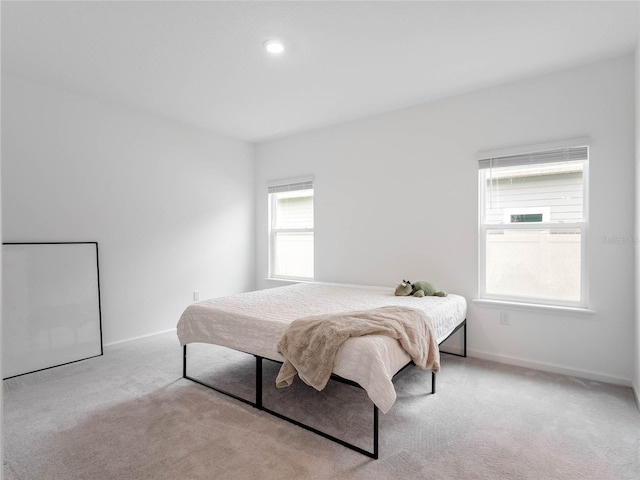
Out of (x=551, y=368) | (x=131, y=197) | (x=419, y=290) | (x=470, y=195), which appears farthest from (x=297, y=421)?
(x=131, y=197)

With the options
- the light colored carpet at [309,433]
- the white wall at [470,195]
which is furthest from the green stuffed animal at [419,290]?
the light colored carpet at [309,433]

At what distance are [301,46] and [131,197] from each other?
8.26ft

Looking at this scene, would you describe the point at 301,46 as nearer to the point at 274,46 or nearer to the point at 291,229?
the point at 274,46

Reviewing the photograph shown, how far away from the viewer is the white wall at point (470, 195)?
297 centimetres

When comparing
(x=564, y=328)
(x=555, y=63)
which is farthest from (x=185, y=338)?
(x=555, y=63)

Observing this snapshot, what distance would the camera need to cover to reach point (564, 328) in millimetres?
3160

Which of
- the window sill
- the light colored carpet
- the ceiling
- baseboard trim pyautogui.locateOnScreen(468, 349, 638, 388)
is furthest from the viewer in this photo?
the window sill

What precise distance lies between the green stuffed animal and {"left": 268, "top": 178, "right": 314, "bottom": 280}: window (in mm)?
1697

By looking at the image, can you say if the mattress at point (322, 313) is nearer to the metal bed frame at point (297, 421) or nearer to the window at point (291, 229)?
the metal bed frame at point (297, 421)

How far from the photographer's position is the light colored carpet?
1.98m

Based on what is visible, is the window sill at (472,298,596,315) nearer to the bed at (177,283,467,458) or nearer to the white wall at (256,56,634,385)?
the white wall at (256,56,634,385)

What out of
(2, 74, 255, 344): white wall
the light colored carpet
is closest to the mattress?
the light colored carpet

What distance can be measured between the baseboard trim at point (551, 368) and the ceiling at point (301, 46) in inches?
98.9

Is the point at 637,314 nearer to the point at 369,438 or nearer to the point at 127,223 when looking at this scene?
the point at 369,438
